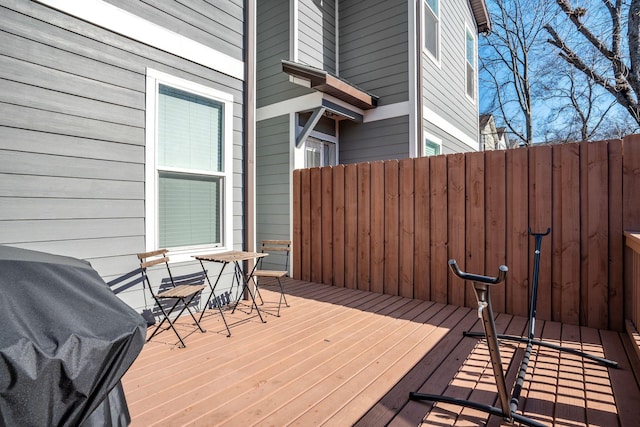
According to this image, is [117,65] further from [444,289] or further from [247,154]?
[444,289]

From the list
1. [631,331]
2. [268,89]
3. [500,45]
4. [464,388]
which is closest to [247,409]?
[464,388]

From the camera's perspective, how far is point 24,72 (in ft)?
8.54

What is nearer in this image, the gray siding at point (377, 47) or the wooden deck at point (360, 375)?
the wooden deck at point (360, 375)

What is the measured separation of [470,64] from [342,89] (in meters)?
5.65

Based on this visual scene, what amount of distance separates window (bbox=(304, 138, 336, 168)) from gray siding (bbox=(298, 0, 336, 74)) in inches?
55.1

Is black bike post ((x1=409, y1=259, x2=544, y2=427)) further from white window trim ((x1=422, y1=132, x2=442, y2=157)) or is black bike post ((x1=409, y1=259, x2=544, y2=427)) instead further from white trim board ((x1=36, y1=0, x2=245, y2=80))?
white window trim ((x1=422, y1=132, x2=442, y2=157))

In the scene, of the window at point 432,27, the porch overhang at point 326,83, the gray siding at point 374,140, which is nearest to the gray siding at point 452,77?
the window at point 432,27

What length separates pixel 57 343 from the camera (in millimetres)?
1094

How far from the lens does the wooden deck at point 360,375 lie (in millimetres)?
1889

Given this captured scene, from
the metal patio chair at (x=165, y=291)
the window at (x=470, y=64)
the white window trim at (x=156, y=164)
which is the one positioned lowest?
the metal patio chair at (x=165, y=291)

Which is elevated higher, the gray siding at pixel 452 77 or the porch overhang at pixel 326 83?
the gray siding at pixel 452 77

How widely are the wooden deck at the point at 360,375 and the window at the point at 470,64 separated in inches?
292

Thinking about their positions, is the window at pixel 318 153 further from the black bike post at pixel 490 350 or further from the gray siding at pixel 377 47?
the black bike post at pixel 490 350

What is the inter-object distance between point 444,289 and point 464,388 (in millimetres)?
2013
